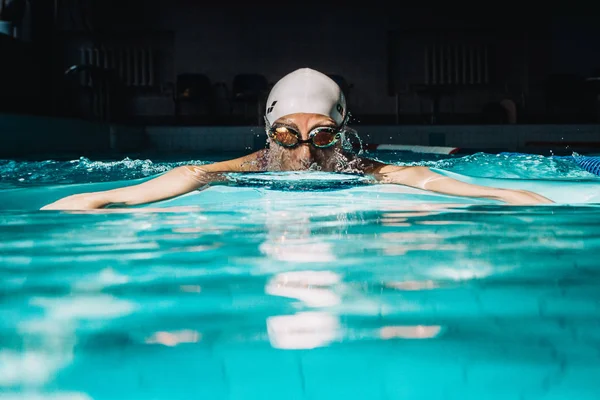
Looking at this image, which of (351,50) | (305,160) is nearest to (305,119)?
(305,160)

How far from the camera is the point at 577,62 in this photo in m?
14.0

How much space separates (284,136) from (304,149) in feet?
0.34

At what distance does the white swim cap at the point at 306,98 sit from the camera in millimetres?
2951

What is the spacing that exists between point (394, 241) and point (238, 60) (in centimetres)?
1329

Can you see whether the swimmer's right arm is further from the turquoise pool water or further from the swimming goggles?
the turquoise pool water

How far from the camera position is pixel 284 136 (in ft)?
9.09

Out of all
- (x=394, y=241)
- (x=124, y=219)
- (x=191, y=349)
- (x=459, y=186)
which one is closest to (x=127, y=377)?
(x=191, y=349)

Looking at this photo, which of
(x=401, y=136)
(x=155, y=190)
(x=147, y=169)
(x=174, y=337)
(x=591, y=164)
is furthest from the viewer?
(x=401, y=136)

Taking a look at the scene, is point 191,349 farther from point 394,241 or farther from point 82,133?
point 82,133

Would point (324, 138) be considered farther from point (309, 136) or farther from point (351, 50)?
point (351, 50)

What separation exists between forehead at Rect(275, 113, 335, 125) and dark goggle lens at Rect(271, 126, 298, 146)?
40mm

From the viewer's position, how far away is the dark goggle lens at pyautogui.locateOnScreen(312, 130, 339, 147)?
276 cm

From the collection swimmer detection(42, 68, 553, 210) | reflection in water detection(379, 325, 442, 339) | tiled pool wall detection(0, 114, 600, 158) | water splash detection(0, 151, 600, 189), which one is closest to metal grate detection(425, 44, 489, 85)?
tiled pool wall detection(0, 114, 600, 158)

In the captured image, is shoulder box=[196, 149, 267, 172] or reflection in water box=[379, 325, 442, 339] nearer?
reflection in water box=[379, 325, 442, 339]
